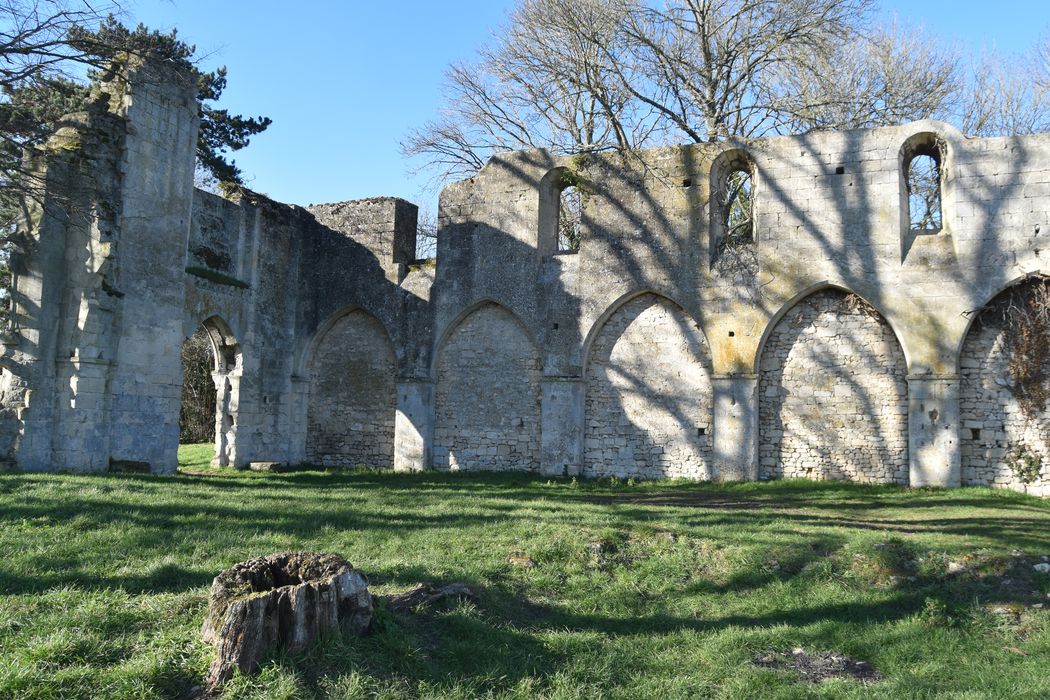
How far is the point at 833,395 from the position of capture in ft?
43.5

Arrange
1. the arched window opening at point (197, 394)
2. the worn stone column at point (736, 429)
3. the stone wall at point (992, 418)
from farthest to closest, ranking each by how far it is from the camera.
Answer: the arched window opening at point (197, 394) → the worn stone column at point (736, 429) → the stone wall at point (992, 418)

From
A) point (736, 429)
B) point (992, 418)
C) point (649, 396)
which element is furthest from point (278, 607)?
point (992, 418)

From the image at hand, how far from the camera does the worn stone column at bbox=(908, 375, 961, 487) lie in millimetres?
12312

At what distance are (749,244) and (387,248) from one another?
727 cm

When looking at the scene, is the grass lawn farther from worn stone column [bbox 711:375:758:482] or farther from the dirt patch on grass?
worn stone column [bbox 711:375:758:482]

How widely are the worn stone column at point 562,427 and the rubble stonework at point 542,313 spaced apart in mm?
42

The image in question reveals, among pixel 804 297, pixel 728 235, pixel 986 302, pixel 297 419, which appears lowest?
pixel 297 419

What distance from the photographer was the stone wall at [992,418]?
12.1 meters

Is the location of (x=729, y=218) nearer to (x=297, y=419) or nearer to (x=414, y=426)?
(x=414, y=426)

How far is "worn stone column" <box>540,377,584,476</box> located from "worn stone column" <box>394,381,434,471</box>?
2.47m

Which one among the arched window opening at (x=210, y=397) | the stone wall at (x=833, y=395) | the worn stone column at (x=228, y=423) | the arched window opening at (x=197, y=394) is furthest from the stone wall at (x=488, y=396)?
the arched window opening at (x=197, y=394)

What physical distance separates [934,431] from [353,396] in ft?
35.7

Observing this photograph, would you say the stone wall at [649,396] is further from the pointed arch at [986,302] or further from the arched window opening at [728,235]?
the pointed arch at [986,302]

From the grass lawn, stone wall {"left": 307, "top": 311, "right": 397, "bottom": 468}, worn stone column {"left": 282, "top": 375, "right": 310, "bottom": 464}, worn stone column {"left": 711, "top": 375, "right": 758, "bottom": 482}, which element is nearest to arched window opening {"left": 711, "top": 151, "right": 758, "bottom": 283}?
worn stone column {"left": 711, "top": 375, "right": 758, "bottom": 482}
